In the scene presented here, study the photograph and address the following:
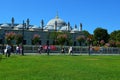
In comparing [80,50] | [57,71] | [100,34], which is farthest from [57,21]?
[57,71]

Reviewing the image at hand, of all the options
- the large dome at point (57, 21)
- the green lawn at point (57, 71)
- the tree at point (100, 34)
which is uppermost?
the large dome at point (57, 21)

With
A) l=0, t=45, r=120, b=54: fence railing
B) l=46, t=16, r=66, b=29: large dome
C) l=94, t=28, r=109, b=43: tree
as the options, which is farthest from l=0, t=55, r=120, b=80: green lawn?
l=46, t=16, r=66, b=29: large dome

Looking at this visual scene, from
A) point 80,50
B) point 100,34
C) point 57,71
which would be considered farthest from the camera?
point 100,34

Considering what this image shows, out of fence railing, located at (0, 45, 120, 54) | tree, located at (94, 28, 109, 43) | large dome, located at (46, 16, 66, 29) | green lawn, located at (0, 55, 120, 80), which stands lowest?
green lawn, located at (0, 55, 120, 80)

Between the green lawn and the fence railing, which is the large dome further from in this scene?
the green lawn

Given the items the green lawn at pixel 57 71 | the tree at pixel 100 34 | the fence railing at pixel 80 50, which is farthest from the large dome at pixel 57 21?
the green lawn at pixel 57 71

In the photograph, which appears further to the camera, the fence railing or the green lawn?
the fence railing

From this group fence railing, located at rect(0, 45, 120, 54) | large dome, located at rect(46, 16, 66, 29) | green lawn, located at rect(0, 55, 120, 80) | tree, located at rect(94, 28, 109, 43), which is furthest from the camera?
large dome, located at rect(46, 16, 66, 29)

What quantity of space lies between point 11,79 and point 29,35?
12523 centimetres

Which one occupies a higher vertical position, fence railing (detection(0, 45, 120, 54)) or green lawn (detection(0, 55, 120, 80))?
fence railing (detection(0, 45, 120, 54))

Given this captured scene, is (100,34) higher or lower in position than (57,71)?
higher

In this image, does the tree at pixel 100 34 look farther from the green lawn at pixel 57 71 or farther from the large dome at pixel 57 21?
the green lawn at pixel 57 71

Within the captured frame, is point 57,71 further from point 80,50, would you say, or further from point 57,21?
point 57,21

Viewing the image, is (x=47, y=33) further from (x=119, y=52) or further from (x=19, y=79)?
(x=19, y=79)
